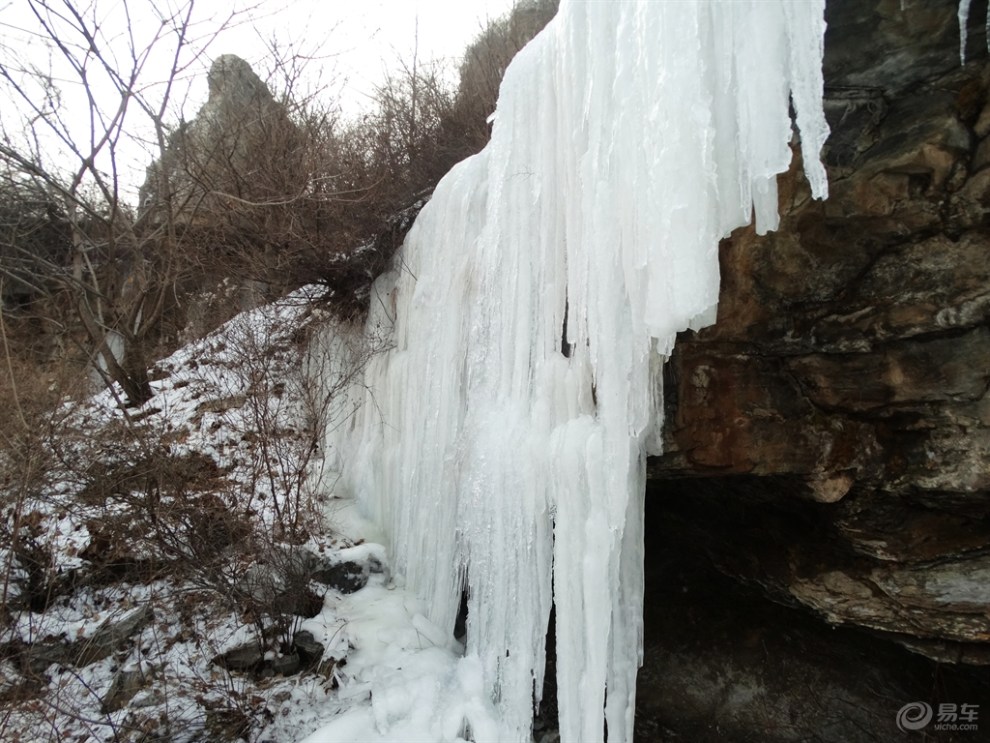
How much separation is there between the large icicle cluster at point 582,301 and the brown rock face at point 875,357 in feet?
2.14

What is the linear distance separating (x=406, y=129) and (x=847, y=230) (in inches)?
225

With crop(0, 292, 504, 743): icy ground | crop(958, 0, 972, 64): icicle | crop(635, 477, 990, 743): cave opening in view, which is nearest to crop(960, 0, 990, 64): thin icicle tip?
crop(958, 0, 972, 64): icicle

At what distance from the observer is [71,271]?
6.89 meters

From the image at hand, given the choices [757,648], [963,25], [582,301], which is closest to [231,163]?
[582,301]

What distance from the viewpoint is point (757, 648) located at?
384cm

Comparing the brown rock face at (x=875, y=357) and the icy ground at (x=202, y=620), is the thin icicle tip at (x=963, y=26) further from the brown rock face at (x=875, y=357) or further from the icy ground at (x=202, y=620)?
the icy ground at (x=202, y=620)

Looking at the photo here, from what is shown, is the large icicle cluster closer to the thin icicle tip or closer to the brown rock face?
the brown rock face

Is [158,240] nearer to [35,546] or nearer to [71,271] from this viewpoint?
[71,271]

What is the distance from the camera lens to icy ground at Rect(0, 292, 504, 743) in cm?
330

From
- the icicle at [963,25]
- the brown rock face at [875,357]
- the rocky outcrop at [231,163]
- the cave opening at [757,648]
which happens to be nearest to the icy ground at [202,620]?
the cave opening at [757,648]

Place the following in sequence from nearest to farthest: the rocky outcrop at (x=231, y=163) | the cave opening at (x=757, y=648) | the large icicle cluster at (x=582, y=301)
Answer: the large icicle cluster at (x=582, y=301), the cave opening at (x=757, y=648), the rocky outcrop at (x=231, y=163)

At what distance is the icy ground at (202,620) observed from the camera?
130 inches

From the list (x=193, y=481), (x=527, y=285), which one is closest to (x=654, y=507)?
(x=527, y=285)

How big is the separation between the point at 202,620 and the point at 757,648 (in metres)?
3.88
